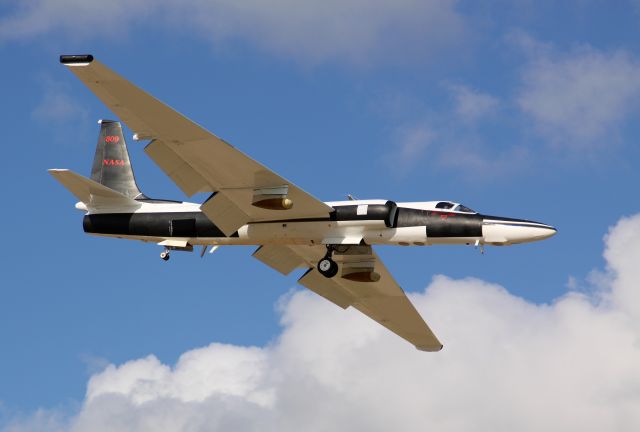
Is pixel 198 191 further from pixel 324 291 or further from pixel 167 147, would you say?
pixel 324 291

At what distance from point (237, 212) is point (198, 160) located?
3502mm

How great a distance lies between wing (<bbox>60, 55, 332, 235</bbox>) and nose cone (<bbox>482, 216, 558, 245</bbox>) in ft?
20.4

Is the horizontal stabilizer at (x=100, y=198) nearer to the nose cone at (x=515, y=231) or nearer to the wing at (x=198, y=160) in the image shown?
the wing at (x=198, y=160)

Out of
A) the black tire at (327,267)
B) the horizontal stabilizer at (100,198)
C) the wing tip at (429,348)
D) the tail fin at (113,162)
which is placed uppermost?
the tail fin at (113,162)

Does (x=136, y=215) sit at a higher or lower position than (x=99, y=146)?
lower

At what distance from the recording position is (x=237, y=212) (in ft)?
151

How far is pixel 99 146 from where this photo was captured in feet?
176

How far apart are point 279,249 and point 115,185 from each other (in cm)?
804

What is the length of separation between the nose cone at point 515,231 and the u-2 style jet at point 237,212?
0.12ft

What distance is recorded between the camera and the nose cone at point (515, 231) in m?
44.3

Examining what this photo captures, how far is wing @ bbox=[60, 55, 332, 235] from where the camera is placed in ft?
131

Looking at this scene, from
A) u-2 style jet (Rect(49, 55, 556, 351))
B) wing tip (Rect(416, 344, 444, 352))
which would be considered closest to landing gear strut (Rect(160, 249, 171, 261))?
u-2 style jet (Rect(49, 55, 556, 351))

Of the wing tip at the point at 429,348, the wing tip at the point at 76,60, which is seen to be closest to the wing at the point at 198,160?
the wing tip at the point at 76,60

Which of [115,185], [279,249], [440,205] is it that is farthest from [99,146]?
[440,205]
